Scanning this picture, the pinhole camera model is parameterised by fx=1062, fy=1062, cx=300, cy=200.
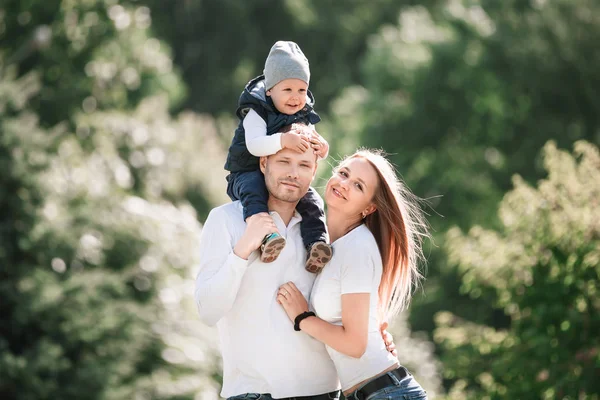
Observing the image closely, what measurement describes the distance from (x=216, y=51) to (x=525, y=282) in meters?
23.9

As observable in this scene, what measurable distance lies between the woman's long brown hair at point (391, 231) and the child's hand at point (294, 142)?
0.87ft

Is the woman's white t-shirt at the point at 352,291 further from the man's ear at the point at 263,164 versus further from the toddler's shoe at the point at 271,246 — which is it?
the man's ear at the point at 263,164

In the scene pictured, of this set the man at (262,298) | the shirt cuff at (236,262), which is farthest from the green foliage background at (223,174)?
the shirt cuff at (236,262)

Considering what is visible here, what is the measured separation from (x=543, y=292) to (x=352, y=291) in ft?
22.8

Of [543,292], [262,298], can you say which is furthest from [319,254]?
[543,292]

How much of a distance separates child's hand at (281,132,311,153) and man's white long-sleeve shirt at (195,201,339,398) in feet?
1.10

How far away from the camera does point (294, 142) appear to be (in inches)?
156

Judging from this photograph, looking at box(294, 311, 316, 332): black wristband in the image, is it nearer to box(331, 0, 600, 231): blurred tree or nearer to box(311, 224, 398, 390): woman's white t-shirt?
box(311, 224, 398, 390): woman's white t-shirt

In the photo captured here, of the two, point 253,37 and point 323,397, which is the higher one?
point 253,37

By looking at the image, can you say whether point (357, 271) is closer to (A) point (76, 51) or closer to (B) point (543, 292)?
(B) point (543, 292)

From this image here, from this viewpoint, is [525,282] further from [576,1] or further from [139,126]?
[576,1]

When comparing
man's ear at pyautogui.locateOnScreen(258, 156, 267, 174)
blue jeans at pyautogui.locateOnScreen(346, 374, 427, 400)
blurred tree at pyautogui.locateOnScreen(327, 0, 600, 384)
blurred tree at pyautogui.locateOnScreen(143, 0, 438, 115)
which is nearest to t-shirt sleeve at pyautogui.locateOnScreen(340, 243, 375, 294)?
blue jeans at pyautogui.locateOnScreen(346, 374, 427, 400)

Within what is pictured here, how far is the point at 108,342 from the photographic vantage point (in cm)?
1448

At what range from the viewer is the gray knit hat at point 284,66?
413 cm
